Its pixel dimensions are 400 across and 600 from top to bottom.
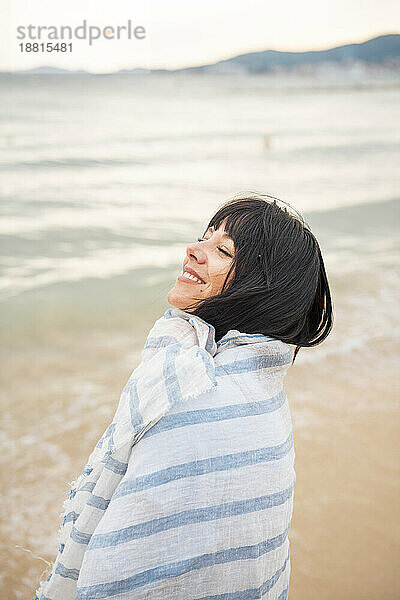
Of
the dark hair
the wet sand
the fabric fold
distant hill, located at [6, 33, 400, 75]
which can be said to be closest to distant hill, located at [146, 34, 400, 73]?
distant hill, located at [6, 33, 400, 75]

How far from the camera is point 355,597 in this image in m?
1.93

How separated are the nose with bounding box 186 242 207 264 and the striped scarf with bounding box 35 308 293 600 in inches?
3.1

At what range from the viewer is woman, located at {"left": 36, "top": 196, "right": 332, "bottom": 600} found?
0.85m

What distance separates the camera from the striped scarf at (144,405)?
86 cm

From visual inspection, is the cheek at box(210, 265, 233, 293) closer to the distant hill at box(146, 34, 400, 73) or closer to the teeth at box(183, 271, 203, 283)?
the teeth at box(183, 271, 203, 283)

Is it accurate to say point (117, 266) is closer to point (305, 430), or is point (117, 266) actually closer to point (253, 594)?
point (305, 430)

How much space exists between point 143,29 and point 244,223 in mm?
2300

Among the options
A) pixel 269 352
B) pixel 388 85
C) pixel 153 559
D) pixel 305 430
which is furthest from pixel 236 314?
pixel 388 85

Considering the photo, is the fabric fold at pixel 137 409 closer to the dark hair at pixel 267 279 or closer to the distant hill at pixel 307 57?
the dark hair at pixel 267 279

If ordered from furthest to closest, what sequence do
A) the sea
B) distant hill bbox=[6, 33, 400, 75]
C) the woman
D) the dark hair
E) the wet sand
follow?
distant hill bbox=[6, 33, 400, 75]
the sea
the wet sand
the dark hair
the woman

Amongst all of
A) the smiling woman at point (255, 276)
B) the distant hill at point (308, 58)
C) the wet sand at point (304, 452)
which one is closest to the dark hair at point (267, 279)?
the smiling woman at point (255, 276)

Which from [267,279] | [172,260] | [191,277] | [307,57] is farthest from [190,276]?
[307,57]

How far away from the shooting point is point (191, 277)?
0.99m

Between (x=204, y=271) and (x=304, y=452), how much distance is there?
61.2 inches
